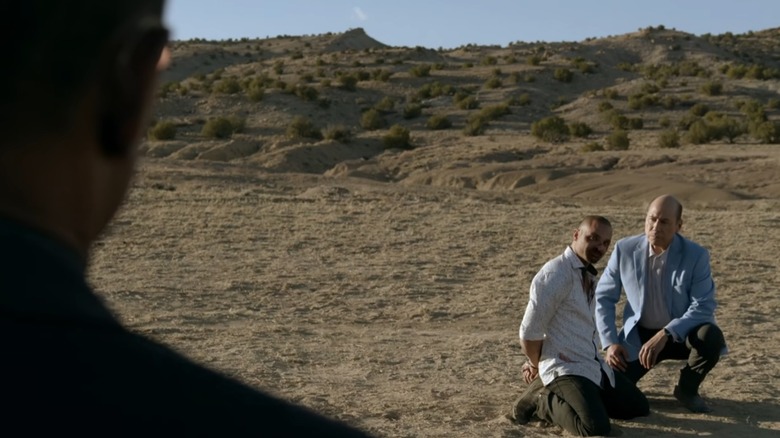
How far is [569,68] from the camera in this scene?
5850cm

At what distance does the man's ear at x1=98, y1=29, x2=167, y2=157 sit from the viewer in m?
0.95

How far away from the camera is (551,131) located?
125 feet

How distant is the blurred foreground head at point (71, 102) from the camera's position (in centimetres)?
88

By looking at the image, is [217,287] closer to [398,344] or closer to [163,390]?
[398,344]

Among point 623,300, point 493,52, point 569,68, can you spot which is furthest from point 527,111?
point 623,300

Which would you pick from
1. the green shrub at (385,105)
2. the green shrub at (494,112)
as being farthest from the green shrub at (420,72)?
the green shrub at (494,112)

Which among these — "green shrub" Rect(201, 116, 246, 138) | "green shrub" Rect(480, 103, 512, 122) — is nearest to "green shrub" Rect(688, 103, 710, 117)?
"green shrub" Rect(480, 103, 512, 122)

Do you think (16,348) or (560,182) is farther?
(560,182)

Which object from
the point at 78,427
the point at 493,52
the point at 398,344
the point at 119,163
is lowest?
the point at 398,344

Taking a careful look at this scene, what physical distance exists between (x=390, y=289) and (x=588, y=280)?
6521 mm

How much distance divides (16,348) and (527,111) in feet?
154

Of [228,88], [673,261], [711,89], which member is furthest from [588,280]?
[228,88]

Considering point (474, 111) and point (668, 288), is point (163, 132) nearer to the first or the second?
point (474, 111)

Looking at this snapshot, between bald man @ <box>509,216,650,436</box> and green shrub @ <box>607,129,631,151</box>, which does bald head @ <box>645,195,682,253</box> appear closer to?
bald man @ <box>509,216,650,436</box>
